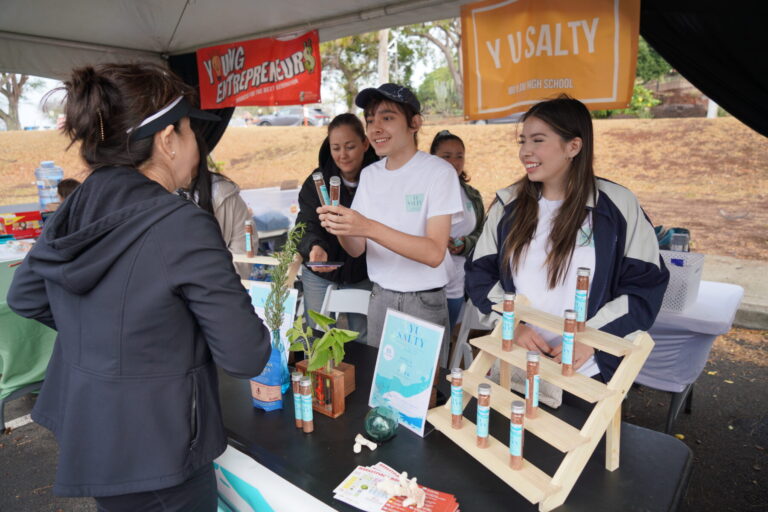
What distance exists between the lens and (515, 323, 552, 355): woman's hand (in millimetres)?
1378

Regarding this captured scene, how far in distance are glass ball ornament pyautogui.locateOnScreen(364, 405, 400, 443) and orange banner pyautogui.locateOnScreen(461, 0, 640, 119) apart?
157 cm

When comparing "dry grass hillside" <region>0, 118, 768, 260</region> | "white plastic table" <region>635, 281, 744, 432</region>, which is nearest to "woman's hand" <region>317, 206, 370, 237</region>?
"white plastic table" <region>635, 281, 744, 432</region>

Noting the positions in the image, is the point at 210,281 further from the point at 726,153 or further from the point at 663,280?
the point at 726,153

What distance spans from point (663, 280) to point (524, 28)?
1.29 m

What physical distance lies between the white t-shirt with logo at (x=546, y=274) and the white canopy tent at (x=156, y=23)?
1.58m

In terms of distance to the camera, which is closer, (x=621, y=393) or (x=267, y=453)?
(x=621, y=393)

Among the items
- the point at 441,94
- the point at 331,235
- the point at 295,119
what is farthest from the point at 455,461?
the point at 441,94

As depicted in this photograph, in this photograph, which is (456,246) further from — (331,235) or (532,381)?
(532,381)

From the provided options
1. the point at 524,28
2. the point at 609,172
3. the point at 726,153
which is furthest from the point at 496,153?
the point at 524,28

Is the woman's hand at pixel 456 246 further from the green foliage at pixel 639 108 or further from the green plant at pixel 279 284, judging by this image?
the green foliage at pixel 639 108

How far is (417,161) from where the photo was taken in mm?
1769

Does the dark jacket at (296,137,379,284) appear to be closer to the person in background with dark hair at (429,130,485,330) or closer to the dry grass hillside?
the person in background with dark hair at (429,130,485,330)

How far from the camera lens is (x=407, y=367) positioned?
1.25 metres

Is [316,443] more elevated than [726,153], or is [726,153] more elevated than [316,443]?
[726,153]
